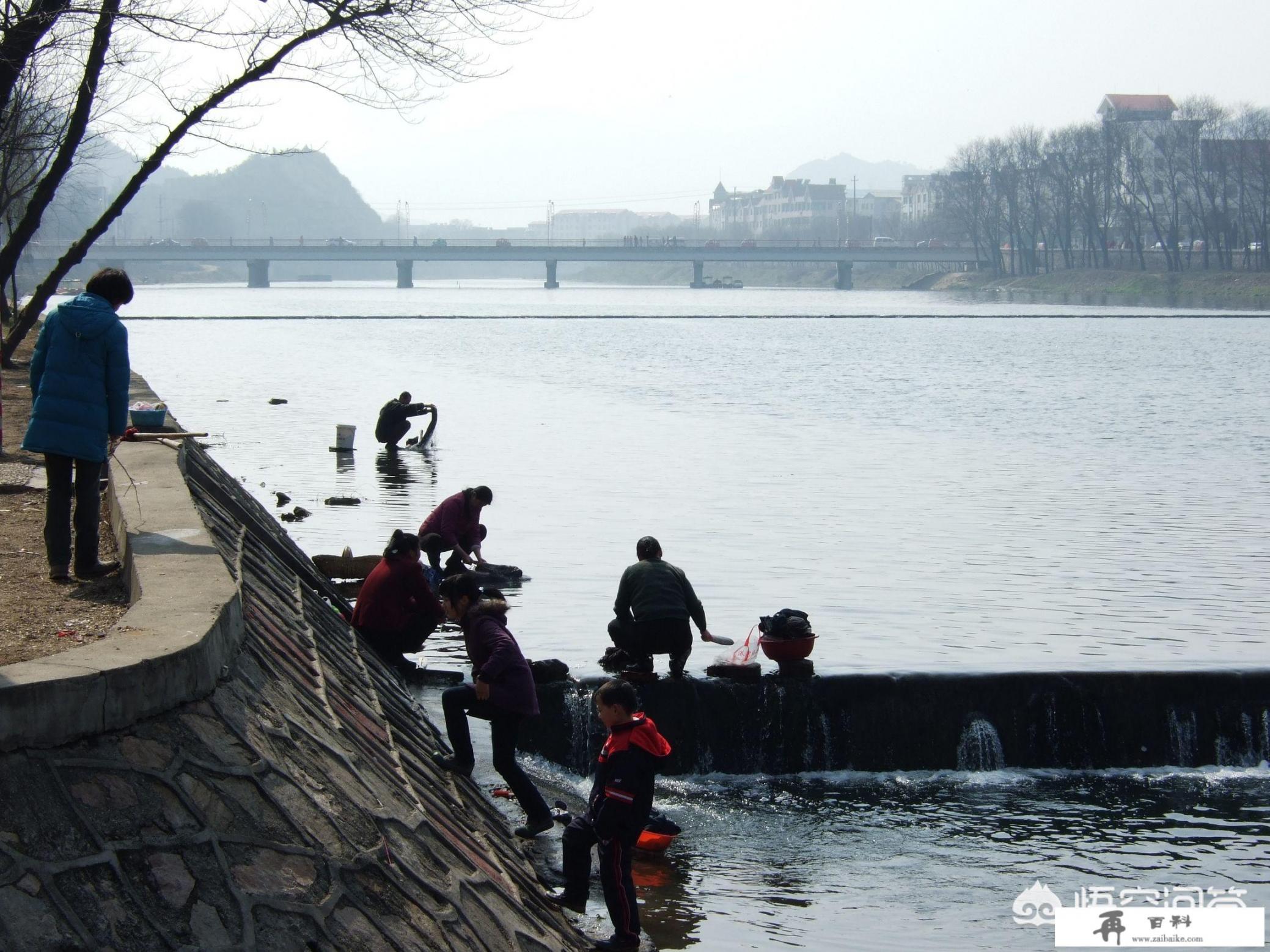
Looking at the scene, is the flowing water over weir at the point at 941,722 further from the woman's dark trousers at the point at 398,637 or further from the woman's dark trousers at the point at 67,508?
the woman's dark trousers at the point at 67,508

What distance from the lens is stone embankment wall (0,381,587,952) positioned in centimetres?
527

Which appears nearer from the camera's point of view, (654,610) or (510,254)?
(654,610)

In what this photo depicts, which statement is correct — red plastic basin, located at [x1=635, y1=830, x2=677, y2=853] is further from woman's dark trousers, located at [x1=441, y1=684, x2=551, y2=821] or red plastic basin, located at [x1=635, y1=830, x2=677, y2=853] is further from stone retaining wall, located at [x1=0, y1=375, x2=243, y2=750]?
stone retaining wall, located at [x1=0, y1=375, x2=243, y2=750]

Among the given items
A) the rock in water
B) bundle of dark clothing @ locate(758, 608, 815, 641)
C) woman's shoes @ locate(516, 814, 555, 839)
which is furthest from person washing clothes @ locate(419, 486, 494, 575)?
woman's shoes @ locate(516, 814, 555, 839)

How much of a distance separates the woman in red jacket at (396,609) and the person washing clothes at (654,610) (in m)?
1.54

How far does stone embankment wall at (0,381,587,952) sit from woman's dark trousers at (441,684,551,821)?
772mm

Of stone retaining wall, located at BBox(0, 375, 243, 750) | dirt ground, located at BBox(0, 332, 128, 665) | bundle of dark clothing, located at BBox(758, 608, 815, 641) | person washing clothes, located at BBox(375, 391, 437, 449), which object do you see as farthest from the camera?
person washing clothes, located at BBox(375, 391, 437, 449)

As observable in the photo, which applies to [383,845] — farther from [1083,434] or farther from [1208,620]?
[1083,434]

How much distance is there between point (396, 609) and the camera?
12.4 m

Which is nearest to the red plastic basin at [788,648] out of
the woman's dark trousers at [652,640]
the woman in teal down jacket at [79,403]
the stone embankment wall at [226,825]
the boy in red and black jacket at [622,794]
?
the woman's dark trousers at [652,640]

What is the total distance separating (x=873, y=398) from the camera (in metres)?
45.5

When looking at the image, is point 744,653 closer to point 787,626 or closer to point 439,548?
point 787,626

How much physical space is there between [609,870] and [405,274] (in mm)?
160675

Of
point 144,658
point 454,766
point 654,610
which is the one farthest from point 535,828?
point 144,658
